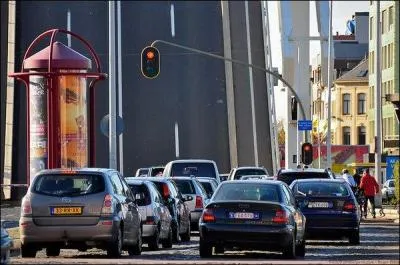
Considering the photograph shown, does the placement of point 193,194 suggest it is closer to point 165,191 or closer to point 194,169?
point 165,191

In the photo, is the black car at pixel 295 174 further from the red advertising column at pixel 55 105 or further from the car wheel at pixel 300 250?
the car wheel at pixel 300 250

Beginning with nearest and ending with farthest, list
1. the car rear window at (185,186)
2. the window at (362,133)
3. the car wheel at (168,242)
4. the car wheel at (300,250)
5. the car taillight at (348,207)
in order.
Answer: the car wheel at (300,250)
the car wheel at (168,242)
the car taillight at (348,207)
the car rear window at (185,186)
the window at (362,133)

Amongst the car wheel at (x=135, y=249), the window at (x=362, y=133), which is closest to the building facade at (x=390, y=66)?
the window at (x=362, y=133)

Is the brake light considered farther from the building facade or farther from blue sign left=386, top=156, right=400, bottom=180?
the building facade

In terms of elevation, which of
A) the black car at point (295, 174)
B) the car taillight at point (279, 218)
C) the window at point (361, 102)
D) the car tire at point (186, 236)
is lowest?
the car tire at point (186, 236)

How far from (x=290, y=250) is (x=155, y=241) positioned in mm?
3838

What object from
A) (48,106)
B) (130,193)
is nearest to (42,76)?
(48,106)

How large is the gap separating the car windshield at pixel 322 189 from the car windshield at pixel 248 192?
581cm

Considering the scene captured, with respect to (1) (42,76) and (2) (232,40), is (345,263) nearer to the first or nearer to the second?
(1) (42,76)

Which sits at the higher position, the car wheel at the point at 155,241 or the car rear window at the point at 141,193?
the car rear window at the point at 141,193

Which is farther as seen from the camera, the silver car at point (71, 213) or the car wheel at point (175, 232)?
the car wheel at point (175, 232)

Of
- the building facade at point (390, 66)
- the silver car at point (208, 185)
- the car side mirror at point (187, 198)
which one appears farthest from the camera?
the building facade at point (390, 66)

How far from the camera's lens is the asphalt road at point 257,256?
744 inches

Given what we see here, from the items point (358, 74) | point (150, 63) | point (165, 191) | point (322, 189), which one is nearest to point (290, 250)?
point (165, 191)
